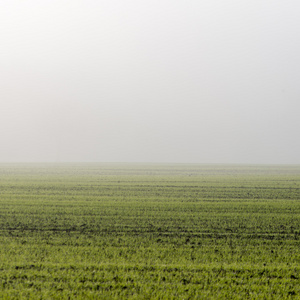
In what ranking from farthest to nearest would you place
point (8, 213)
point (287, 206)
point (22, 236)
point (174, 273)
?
point (287, 206), point (8, 213), point (22, 236), point (174, 273)

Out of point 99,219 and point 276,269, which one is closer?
point 276,269

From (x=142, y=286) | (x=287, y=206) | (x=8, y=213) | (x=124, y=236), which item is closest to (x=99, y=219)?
(x=124, y=236)

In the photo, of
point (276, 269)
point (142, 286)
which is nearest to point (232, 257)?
point (276, 269)

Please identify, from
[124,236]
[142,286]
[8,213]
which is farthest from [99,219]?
[142,286]

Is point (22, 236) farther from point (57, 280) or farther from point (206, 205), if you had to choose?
point (206, 205)

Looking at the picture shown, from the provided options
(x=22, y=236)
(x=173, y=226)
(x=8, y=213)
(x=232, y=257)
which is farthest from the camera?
(x=8, y=213)

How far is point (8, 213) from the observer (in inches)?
771

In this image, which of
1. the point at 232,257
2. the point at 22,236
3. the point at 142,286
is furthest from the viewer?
the point at 22,236

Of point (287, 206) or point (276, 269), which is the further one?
point (287, 206)

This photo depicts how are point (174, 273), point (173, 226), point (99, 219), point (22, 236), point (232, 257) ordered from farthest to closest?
point (99, 219)
point (173, 226)
point (22, 236)
point (232, 257)
point (174, 273)

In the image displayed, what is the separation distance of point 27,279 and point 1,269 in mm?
1282

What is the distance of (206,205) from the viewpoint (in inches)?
925

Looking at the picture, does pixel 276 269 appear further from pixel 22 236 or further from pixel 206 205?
pixel 206 205

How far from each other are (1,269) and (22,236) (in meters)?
4.15
